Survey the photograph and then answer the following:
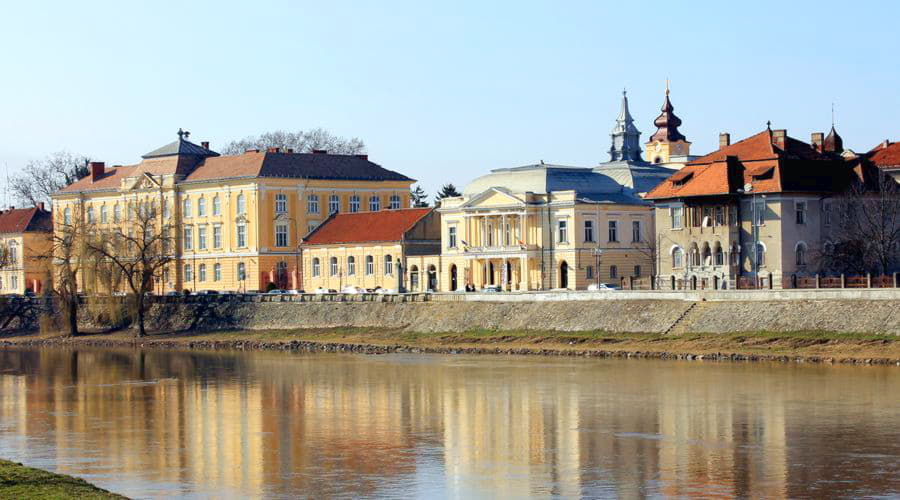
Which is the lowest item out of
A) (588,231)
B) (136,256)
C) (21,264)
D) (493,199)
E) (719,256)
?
(719,256)

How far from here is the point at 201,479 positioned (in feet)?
129

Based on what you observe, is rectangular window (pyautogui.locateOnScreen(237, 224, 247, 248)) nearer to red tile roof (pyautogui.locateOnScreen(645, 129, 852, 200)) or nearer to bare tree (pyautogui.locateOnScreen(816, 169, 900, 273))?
red tile roof (pyautogui.locateOnScreen(645, 129, 852, 200))

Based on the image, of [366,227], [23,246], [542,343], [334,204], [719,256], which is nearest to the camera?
[542,343]

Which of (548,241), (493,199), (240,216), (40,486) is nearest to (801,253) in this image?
(548,241)

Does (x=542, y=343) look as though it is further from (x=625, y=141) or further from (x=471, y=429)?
(x=625, y=141)

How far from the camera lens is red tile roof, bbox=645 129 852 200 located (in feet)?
282

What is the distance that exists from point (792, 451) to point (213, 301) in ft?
205

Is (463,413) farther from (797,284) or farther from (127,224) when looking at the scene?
(127,224)

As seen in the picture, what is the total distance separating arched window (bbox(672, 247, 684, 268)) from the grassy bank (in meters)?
57.1

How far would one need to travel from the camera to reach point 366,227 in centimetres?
10906

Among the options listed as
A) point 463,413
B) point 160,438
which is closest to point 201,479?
point 160,438

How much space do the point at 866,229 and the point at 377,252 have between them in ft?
109

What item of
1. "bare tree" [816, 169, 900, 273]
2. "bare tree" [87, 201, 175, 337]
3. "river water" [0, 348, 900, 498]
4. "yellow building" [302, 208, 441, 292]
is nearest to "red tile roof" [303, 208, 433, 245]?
"yellow building" [302, 208, 441, 292]

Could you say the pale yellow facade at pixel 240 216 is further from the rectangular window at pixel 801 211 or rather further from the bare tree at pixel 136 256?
the rectangular window at pixel 801 211
